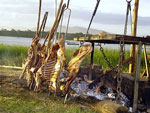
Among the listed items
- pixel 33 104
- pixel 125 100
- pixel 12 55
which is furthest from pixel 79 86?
pixel 12 55

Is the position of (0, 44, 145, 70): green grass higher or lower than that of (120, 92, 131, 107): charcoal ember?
higher

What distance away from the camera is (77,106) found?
5.45 meters

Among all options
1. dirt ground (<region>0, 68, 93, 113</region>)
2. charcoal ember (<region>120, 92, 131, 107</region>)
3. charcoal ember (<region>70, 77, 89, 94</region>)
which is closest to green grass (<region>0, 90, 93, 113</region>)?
dirt ground (<region>0, 68, 93, 113</region>)

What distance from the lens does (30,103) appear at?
548 centimetres

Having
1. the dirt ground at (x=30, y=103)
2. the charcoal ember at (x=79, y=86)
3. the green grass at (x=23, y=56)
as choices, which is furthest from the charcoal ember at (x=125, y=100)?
the green grass at (x=23, y=56)

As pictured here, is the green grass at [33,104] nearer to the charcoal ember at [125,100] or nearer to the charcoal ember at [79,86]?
the charcoal ember at [79,86]

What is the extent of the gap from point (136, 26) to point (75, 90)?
292cm

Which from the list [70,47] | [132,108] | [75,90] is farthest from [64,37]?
[70,47]

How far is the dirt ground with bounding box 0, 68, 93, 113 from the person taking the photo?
505 centimetres

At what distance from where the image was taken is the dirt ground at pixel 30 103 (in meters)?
5.05

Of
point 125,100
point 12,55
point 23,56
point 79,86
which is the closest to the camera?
point 125,100

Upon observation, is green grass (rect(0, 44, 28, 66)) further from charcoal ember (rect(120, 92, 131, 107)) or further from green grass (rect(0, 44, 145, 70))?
charcoal ember (rect(120, 92, 131, 107))

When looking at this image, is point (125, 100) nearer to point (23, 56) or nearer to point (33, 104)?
point (33, 104)

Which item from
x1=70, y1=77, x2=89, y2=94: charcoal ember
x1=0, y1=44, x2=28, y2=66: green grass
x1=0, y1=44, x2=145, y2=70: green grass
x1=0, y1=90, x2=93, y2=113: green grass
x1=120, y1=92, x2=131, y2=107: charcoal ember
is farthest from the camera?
x1=0, y1=44, x2=28, y2=66: green grass
